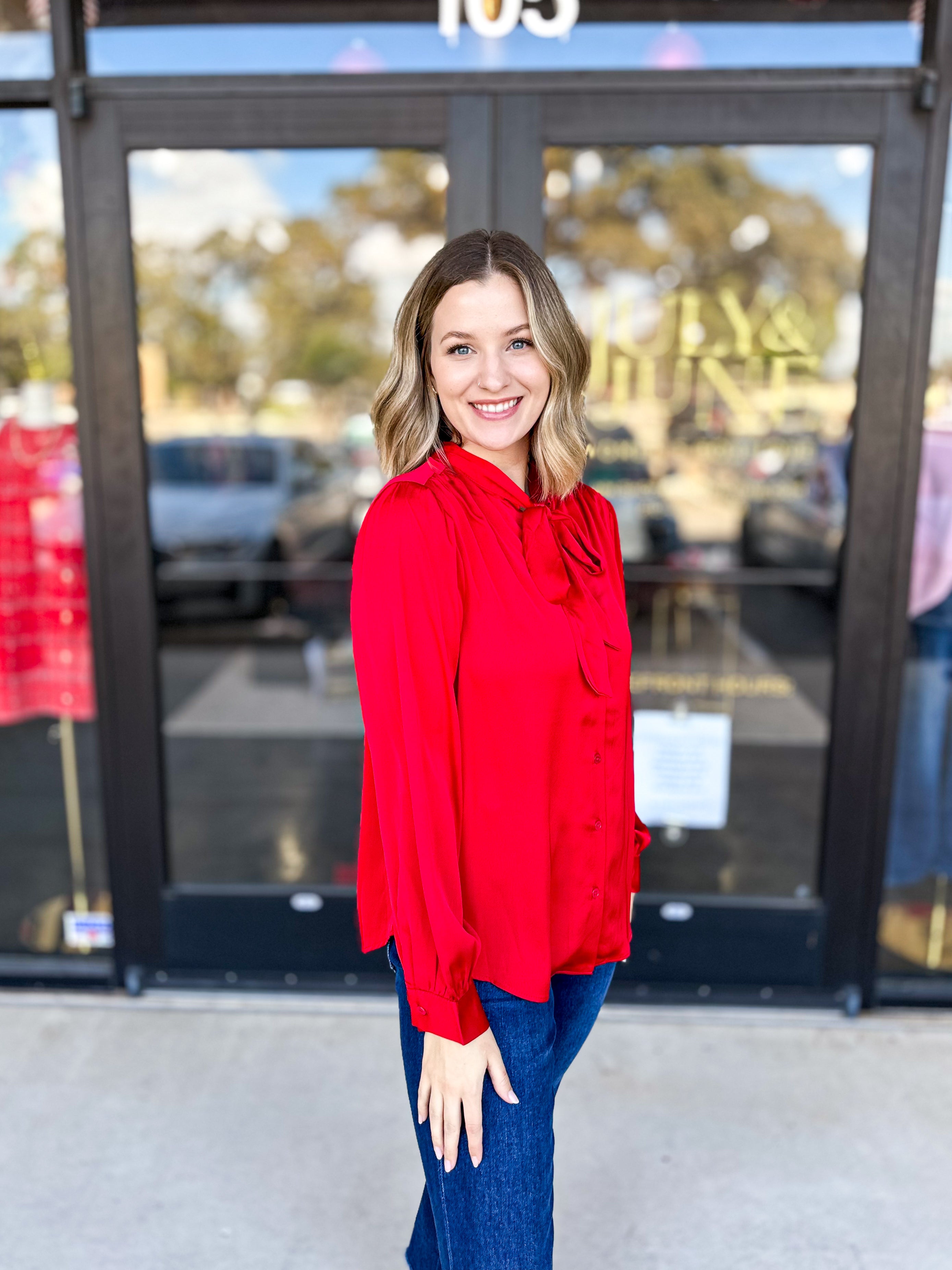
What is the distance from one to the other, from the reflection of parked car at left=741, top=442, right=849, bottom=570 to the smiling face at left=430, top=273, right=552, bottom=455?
2534mm

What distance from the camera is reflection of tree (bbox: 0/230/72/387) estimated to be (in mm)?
2994

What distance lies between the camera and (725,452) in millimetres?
4762

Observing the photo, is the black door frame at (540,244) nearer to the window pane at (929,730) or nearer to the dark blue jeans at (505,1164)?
the window pane at (929,730)

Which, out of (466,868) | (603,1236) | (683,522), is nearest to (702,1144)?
(603,1236)

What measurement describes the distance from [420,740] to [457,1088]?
44 centimetres

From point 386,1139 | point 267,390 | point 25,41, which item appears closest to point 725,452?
point 25,41

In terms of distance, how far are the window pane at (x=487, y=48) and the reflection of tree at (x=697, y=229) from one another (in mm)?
3821

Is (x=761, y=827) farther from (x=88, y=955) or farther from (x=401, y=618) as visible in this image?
(x=401, y=618)

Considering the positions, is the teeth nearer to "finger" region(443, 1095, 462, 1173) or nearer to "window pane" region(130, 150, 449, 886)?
"finger" region(443, 1095, 462, 1173)

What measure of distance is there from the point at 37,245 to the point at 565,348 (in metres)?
2.37

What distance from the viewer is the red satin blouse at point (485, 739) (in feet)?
4.10

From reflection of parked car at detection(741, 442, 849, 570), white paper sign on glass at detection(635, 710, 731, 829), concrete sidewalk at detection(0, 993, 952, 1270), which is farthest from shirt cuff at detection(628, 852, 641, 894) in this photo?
reflection of parked car at detection(741, 442, 849, 570)

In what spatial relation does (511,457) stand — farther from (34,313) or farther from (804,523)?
(804,523)

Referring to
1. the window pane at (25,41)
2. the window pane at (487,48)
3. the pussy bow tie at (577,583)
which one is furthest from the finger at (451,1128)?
the window pane at (25,41)
